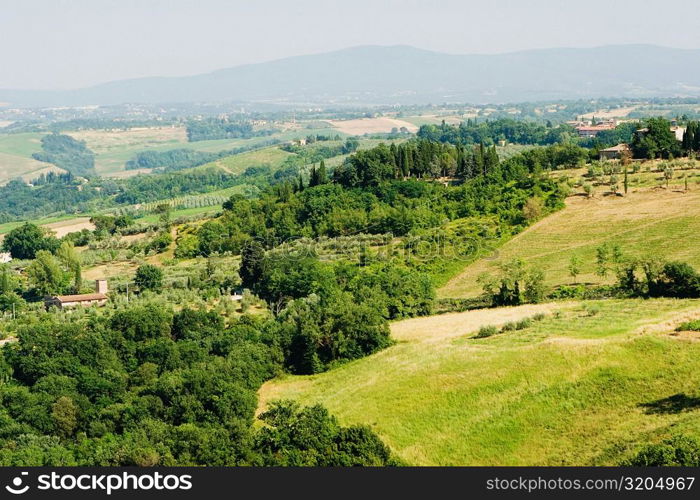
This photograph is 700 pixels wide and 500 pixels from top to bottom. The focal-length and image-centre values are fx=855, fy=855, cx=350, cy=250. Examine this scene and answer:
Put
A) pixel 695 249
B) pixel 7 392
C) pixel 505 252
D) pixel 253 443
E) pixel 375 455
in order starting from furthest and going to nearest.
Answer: pixel 505 252 < pixel 695 249 < pixel 7 392 < pixel 253 443 < pixel 375 455

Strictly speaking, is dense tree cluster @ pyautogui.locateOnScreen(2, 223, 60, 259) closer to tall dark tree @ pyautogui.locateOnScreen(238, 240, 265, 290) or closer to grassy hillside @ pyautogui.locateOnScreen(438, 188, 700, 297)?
tall dark tree @ pyautogui.locateOnScreen(238, 240, 265, 290)

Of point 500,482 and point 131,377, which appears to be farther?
point 131,377

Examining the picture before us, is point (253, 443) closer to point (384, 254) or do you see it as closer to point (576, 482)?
point (576, 482)

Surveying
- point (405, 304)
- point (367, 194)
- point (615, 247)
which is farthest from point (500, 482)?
point (367, 194)

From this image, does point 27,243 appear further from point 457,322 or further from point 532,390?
point 532,390

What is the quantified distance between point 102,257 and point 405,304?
129ft

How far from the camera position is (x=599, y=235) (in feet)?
190

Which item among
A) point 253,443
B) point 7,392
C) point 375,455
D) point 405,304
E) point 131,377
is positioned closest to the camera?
point 375,455

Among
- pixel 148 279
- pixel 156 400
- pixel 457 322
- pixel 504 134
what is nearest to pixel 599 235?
pixel 457 322

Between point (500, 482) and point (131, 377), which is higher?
point (500, 482)

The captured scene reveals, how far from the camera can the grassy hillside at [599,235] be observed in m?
52.6

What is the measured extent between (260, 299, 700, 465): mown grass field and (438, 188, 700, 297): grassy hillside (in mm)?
13142

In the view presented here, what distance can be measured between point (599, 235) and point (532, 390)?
29.8m

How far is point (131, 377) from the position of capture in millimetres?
39125
